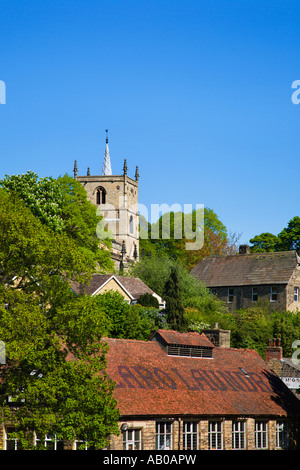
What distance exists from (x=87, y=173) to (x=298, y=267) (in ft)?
236

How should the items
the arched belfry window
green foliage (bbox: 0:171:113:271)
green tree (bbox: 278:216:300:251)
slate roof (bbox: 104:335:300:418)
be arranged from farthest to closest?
the arched belfry window → green tree (bbox: 278:216:300:251) → green foliage (bbox: 0:171:113:271) → slate roof (bbox: 104:335:300:418)

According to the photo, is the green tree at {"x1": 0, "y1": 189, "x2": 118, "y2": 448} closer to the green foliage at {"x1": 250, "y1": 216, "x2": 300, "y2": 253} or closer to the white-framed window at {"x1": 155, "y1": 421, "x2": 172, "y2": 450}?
the white-framed window at {"x1": 155, "y1": 421, "x2": 172, "y2": 450}

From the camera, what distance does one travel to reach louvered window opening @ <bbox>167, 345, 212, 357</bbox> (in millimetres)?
39969

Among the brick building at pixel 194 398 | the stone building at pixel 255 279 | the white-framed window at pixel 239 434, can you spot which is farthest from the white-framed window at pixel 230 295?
the white-framed window at pixel 239 434

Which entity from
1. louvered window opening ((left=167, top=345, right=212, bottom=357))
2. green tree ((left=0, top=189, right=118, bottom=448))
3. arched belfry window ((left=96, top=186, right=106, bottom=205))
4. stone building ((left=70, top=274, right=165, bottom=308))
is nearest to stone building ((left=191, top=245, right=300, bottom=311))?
stone building ((left=70, top=274, right=165, bottom=308))

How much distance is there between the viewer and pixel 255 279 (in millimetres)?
71938

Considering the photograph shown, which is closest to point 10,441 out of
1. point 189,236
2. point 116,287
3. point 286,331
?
point 116,287

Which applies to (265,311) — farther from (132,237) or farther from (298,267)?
(132,237)

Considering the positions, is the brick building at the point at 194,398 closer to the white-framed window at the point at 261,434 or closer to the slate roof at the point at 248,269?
the white-framed window at the point at 261,434

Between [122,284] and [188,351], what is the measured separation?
21586mm

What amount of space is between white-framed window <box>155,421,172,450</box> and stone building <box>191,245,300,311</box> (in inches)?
1437

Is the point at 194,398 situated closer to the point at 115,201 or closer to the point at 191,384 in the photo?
the point at 191,384

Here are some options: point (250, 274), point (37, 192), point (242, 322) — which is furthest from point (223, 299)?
point (37, 192)

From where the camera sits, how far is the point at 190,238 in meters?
105
